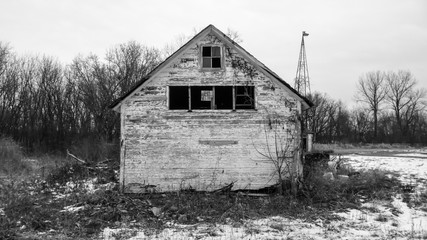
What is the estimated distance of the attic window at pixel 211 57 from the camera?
14.6 metres

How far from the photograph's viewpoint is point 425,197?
14.2 meters

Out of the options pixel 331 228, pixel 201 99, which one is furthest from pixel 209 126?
pixel 331 228

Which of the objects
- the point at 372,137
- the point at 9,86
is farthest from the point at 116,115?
the point at 372,137

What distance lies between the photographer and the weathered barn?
1416cm

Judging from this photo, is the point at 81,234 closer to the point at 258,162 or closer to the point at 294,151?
the point at 258,162

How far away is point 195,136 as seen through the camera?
46.9 ft

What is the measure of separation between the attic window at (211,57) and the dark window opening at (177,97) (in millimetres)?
1610

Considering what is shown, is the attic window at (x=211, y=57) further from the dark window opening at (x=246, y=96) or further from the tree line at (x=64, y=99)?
the tree line at (x=64, y=99)

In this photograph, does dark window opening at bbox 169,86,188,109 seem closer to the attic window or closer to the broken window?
the broken window

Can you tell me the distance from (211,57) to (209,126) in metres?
2.87

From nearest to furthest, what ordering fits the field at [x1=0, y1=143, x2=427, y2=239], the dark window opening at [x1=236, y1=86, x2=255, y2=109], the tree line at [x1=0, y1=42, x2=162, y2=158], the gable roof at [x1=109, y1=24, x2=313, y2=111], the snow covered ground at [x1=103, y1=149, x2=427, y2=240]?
the snow covered ground at [x1=103, y1=149, x2=427, y2=240] → the field at [x1=0, y1=143, x2=427, y2=239] → the gable roof at [x1=109, y1=24, x2=313, y2=111] → the dark window opening at [x1=236, y1=86, x2=255, y2=109] → the tree line at [x1=0, y1=42, x2=162, y2=158]

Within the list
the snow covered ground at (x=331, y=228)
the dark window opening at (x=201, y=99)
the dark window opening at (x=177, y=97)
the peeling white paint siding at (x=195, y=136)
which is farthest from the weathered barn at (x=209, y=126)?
the snow covered ground at (x=331, y=228)

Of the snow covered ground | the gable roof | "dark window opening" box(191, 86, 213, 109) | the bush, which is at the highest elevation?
the gable roof

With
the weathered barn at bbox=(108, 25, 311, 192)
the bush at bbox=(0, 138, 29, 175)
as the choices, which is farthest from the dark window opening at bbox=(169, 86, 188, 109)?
the bush at bbox=(0, 138, 29, 175)
